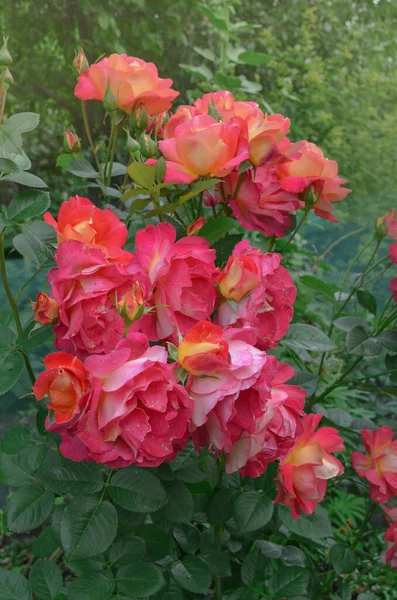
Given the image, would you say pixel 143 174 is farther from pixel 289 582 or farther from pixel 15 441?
pixel 289 582

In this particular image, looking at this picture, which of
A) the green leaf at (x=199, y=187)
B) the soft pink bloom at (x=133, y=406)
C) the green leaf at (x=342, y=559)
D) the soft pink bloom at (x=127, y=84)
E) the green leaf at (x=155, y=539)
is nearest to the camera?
the soft pink bloom at (x=133, y=406)

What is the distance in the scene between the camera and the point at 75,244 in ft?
Answer: 1.84

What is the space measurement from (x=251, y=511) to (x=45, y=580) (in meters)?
0.30

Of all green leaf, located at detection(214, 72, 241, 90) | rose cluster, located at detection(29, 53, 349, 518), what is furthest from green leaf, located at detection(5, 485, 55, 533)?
green leaf, located at detection(214, 72, 241, 90)

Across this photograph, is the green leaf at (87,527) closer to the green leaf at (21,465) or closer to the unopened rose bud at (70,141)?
the green leaf at (21,465)

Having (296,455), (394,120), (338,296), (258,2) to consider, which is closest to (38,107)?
(258,2)

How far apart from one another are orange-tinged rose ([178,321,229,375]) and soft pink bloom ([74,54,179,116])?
0.34 m

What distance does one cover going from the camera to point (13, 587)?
2.78ft

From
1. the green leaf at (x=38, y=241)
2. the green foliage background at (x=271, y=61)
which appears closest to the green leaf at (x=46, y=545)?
the green leaf at (x=38, y=241)

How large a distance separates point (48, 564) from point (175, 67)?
3.14m

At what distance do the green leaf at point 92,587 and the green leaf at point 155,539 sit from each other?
79mm

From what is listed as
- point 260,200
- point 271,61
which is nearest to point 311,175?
point 260,200

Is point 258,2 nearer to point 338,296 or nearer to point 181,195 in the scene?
point 338,296

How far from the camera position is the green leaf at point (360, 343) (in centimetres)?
92
